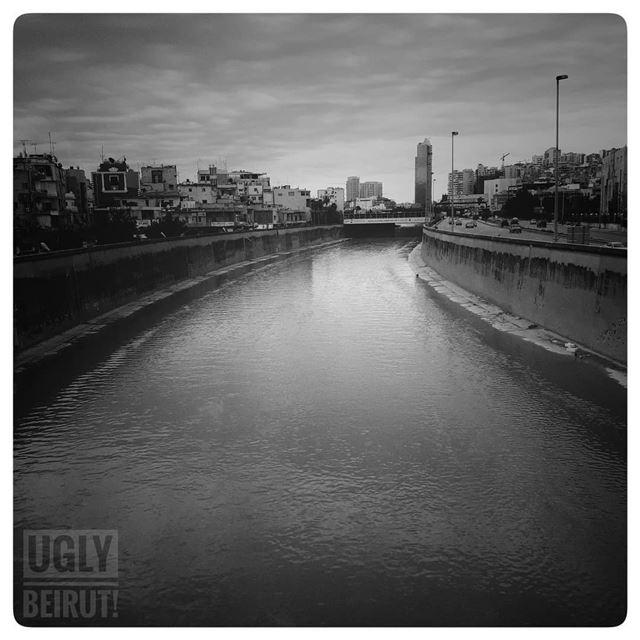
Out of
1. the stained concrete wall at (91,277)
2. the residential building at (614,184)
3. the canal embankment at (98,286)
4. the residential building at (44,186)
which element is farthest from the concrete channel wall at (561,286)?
the residential building at (44,186)

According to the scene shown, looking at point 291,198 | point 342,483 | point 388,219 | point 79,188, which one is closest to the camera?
point 342,483

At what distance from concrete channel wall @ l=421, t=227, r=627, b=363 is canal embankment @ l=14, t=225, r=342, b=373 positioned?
12.7 metres

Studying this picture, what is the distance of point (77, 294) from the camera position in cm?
2055

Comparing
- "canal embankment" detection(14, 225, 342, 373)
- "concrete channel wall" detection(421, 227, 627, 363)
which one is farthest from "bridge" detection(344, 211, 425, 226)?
"concrete channel wall" detection(421, 227, 627, 363)

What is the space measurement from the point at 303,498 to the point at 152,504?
175 cm

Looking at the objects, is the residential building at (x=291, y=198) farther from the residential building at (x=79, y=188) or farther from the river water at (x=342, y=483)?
the river water at (x=342, y=483)

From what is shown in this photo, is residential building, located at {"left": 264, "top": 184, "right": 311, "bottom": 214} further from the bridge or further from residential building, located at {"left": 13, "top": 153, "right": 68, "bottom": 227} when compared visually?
residential building, located at {"left": 13, "top": 153, "right": 68, "bottom": 227}

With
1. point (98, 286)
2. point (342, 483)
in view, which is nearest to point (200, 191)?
point (98, 286)

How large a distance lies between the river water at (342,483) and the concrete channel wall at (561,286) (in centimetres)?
126

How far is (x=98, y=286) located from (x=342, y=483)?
55.8 feet

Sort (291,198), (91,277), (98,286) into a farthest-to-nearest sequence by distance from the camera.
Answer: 1. (291,198)
2. (98,286)
3. (91,277)

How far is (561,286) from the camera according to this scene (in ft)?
55.8

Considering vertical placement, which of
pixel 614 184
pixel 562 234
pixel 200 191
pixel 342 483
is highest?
pixel 200 191

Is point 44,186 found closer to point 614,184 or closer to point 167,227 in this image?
point 167,227
